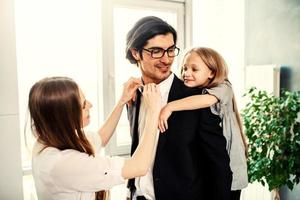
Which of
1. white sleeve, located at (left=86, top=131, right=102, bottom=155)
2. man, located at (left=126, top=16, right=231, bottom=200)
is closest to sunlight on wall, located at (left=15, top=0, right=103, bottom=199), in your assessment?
white sleeve, located at (left=86, top=131, right=102, bottom=155)

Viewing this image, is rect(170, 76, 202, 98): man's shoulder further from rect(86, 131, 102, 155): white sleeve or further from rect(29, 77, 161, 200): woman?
rect(86, 131, 102, 155): white sleeve

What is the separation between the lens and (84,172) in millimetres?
1041

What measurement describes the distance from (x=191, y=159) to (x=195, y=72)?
1.61 ft

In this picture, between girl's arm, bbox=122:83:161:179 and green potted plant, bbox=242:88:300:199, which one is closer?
girl's arm, bbox=122:83:161:179

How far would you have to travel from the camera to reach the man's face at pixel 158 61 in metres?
1.33

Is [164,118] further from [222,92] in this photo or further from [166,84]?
[222,92]

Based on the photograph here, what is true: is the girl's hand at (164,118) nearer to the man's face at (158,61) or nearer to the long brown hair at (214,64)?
the man's face at (158,61)

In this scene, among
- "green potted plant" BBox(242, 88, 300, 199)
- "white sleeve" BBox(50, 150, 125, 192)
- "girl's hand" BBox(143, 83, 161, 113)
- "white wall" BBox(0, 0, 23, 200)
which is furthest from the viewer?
"green potted plant" BBox(242, 88, 300, 199)

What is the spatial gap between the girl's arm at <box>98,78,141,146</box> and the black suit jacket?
308 millimetres

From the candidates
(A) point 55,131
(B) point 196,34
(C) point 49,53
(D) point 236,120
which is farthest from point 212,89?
(B) point 196,34

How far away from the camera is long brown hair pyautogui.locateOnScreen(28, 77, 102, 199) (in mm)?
1089

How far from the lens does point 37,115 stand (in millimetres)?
1100

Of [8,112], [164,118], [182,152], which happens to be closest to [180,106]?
[164,118]

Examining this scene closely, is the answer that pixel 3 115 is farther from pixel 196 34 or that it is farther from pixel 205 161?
pixel 196 34
